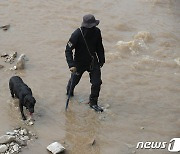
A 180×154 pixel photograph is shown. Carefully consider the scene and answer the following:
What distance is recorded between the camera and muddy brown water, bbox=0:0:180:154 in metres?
7.17

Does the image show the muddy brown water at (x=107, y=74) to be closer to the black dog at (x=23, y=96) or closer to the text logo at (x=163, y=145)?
the text logo at (x=163, y=145)

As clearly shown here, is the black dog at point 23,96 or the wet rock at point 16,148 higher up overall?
the black dog at point 23,96

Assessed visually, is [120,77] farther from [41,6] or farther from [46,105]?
[41,6]

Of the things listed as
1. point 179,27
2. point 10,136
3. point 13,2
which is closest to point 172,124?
point 10,136

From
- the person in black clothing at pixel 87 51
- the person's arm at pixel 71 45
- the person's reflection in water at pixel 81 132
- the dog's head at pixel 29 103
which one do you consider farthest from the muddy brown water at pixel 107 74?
the person's arm at pixel 71 45

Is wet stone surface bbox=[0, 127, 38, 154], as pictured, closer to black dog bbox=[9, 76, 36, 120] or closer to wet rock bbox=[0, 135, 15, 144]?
wet rock bbox=[0, 135, 15, 144]

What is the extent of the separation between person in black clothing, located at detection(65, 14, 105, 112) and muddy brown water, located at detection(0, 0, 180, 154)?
69 cm

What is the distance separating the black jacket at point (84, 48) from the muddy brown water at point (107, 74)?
1.17m

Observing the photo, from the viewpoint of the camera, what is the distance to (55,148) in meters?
6.52

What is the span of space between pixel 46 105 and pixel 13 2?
19.0ft

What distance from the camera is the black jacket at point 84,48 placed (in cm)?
677

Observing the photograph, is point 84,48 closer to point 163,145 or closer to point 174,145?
point 163,145

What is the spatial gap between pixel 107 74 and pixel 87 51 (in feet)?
6.80

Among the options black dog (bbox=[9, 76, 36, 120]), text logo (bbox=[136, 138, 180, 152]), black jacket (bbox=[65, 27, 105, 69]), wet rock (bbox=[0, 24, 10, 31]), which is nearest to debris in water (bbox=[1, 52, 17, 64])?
wet rock (bbox=[0, 24, 10, 31])
